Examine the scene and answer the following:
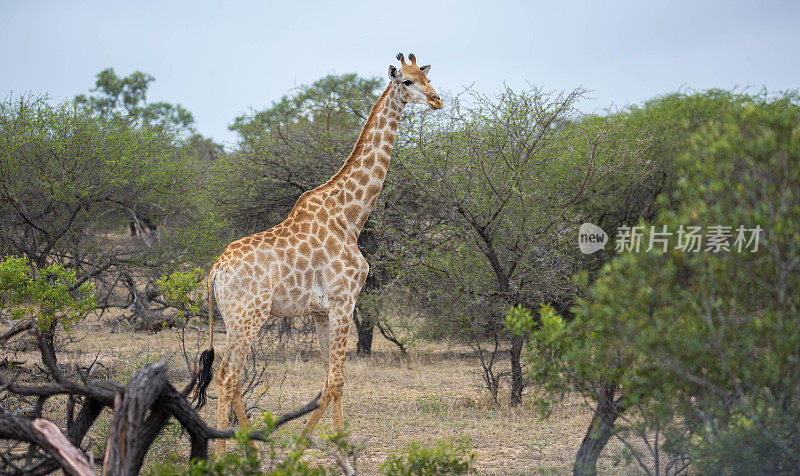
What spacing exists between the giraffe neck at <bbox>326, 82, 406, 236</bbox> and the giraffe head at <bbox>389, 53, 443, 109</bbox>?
0.08 metres

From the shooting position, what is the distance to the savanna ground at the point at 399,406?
615 centimetres

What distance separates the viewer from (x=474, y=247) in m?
8.73

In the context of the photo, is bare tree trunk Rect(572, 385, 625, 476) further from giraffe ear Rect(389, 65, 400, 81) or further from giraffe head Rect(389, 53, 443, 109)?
giraffe ear Rect(389, 65, 400, 81)

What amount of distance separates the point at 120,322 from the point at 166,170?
15.0 ft

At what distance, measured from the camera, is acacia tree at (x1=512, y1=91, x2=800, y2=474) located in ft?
11.2

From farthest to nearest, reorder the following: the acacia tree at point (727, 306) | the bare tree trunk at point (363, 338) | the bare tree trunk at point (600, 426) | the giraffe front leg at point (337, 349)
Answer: the bare tree trunk at point (363, 338)
the giraffe front leg at point (337, 349)
the bare tree trunk at point (600, 426)
the acacia tree at point (727, 306)

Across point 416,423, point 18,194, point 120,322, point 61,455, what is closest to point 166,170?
point 18,194

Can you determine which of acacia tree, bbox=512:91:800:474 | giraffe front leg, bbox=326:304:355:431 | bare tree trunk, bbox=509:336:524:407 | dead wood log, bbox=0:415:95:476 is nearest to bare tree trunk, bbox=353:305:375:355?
bare tree trunk, bbox=509:336:524:407

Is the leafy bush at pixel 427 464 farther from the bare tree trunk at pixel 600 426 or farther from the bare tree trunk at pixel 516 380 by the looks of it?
the bare tree trunk at pixel 516 380

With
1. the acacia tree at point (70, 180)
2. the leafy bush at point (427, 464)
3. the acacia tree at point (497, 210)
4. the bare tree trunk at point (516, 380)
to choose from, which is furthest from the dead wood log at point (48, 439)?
the acacia tree at point (70, 180)

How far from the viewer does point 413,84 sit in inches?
254

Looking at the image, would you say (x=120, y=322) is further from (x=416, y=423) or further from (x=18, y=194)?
(x=416, y=423)

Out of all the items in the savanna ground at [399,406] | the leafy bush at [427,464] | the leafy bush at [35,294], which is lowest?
the savanna ground at [399,406]

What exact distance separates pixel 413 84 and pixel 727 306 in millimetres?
3697
